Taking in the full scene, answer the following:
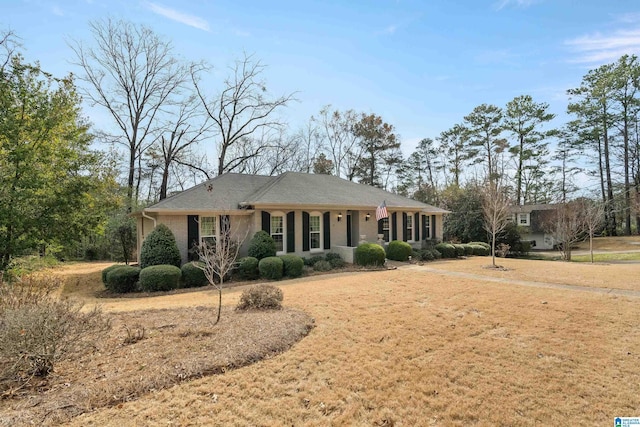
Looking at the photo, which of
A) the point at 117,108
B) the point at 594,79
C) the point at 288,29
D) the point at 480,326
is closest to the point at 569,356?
the point at 480,326

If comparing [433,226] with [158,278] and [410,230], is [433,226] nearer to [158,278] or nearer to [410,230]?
[410,230]

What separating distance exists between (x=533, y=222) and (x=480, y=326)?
102 feet

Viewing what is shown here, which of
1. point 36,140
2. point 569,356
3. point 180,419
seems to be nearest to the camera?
point 180,419

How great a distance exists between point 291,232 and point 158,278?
6024mm

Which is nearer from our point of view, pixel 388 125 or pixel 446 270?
pixel 446 270

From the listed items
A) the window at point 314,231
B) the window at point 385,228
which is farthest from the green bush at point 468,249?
the window at point 314,231

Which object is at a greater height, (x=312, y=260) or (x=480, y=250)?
(x=312, y=260)

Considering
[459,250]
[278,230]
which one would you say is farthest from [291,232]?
[459,250]

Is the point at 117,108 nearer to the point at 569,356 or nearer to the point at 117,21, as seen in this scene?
the point at 117,21

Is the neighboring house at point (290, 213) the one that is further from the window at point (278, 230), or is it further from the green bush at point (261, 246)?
the green bush at point (261, 246)

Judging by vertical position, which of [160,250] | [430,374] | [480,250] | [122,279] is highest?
[160,250]

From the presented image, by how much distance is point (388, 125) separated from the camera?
33.6 m

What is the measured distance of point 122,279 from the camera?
1116cm

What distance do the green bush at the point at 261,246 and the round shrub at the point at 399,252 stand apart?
263 inches
